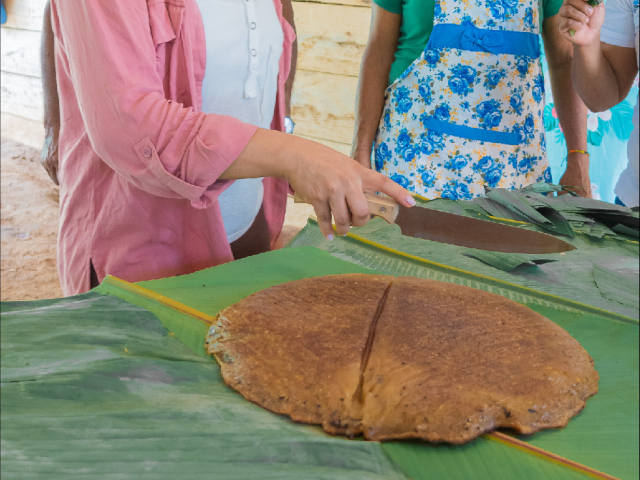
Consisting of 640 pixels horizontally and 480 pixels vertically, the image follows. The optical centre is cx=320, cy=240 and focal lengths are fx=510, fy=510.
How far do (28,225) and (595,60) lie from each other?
3.35 metres

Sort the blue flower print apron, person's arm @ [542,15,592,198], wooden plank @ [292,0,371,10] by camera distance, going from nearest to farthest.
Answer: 1. the blue flower print apron
2. person's arm @ [542,15,592,198]
3. wooden plank @ [292,0,371,10]

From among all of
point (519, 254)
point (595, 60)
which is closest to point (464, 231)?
point (519, 254)

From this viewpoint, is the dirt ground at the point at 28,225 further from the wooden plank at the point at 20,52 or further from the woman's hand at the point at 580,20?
the woman's hand at the point at 580,20

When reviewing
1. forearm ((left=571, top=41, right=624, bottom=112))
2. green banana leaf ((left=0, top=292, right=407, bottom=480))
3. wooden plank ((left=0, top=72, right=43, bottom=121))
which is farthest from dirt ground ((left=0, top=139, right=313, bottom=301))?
green banana leaf ((left=0, top=292, right=407, bottom=480))

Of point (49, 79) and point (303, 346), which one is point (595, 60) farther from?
point (49, 79)

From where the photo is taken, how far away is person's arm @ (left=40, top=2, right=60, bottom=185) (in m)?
1.06

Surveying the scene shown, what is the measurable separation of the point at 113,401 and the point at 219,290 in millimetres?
366

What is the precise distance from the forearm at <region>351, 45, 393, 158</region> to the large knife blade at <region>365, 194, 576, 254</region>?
2.61 feet

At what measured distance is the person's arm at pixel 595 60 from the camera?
0.92 m

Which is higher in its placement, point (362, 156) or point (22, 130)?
point (362, 156)

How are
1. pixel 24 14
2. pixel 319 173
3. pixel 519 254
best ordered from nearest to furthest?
pixel 319 173 → pixel 519 254 → pixel 24 14

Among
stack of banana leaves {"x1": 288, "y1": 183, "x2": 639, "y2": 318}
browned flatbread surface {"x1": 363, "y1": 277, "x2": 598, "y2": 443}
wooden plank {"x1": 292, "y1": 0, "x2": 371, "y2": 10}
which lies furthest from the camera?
wooden plank {"x1": 292, "y1": 0, "x2": 371, "y2": 10}

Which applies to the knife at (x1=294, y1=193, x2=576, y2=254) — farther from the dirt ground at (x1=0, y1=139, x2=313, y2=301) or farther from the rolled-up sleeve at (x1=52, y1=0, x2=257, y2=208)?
the dirt ground at (x1=0, y1=139, x2=313, y2=301)

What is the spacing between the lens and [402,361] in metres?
0.61
